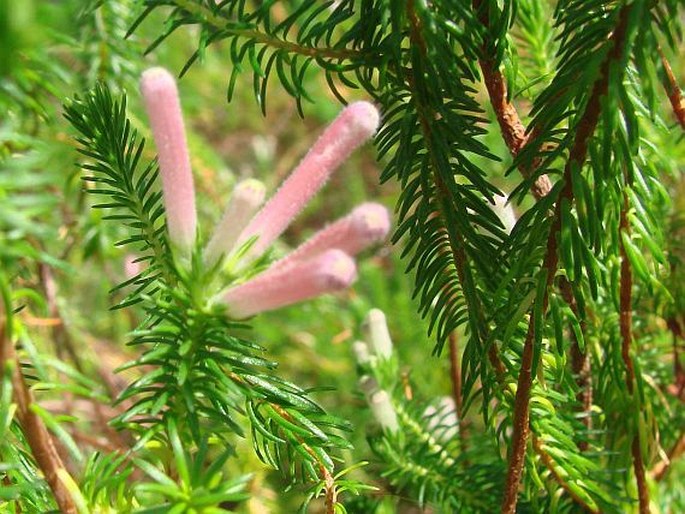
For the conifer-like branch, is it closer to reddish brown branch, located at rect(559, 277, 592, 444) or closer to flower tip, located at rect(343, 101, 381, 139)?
reddish brown branch, located at rect(559, 277, 592, 444)

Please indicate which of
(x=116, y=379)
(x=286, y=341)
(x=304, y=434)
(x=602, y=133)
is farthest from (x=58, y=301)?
(x=602, y=133)

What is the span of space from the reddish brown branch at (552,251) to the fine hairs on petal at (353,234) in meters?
0.11

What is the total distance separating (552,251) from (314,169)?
131 mm

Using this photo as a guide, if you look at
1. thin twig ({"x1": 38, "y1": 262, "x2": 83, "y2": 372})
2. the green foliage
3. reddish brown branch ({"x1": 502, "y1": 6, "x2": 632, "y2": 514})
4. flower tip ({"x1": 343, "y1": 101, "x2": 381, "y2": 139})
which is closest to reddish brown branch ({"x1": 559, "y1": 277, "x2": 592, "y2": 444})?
the green foliage

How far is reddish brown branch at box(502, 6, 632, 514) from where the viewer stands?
363 mm

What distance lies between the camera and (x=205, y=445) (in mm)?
355

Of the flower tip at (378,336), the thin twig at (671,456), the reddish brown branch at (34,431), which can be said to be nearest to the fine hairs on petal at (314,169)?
the reddish brown branch at (34,431)

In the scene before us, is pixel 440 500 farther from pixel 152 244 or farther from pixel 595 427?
pixel 152 244

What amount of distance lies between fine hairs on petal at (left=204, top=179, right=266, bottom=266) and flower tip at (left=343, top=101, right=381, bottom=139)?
6 cm

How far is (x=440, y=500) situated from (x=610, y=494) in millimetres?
117

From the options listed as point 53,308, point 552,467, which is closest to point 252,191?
point 552,467

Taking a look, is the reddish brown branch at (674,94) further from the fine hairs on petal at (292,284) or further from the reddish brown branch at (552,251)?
the fine hairs on petal at (292,284)

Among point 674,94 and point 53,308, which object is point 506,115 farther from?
point 53,308

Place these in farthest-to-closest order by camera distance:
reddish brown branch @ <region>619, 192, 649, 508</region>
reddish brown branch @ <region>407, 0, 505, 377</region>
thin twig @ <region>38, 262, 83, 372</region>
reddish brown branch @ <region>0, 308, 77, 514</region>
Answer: thin twig @ <region>38, 262, 83, 372</region>
reddish brown branch @ <region>619, 192, 649, 508</region>
reddish brown branch @ <region>407, 0, 505, 377</region>
reddish brown branch @ <region>0, 308, 77, 514</region>
